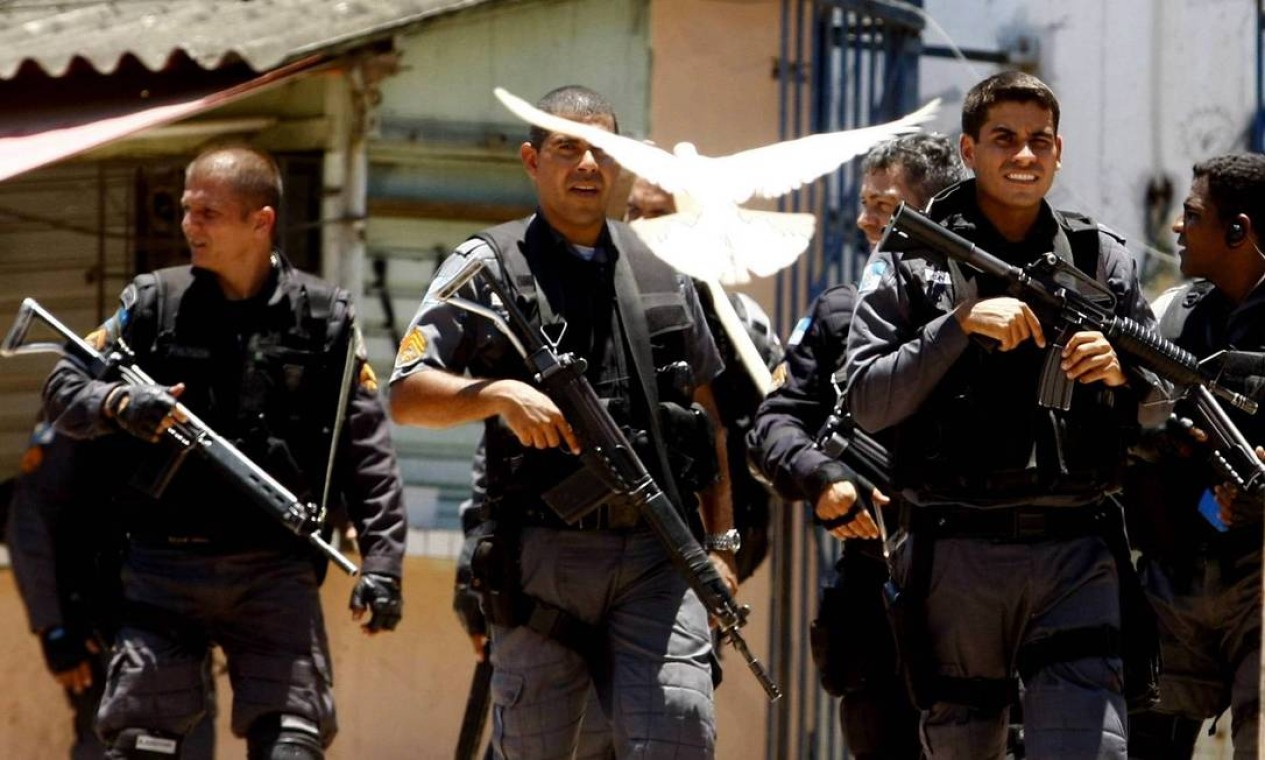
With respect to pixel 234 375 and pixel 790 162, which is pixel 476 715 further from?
pixel 790 162

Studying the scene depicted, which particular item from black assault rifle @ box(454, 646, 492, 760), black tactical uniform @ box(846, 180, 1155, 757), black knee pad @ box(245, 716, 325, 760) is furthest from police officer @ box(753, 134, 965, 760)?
black knee pad @ box(245, 716, 325, 760)

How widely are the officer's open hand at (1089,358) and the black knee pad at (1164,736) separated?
5.04 feet

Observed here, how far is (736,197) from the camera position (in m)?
Answer: 6.55

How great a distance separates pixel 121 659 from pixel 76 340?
87 centimetres

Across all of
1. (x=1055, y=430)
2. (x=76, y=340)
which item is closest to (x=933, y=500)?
(x=1055, y=430)

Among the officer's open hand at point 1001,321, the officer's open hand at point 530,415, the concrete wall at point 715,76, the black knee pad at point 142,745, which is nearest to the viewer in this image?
the officer's open hand at point 1001,321

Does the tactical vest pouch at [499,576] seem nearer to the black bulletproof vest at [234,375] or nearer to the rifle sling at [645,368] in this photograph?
the rifle sling at [645,368]

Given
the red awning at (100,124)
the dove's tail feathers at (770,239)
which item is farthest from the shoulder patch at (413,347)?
the red awning at (100,124)

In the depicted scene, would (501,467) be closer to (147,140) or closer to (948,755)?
(948,755)

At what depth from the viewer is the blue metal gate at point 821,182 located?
29.0 feet

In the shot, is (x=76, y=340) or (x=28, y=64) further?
(x=28, y=64)

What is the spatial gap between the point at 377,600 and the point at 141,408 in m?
0.82

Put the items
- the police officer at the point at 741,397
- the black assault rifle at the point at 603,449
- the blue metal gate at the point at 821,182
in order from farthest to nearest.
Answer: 1. the blue metal gate at the point at 821,182
2. the police officer at the point at 741,397
3. the black assault rifle at the point at 603,449

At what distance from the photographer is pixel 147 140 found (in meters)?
8.98
